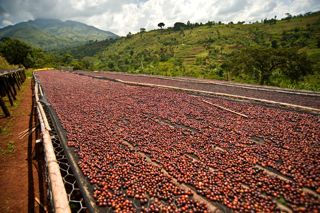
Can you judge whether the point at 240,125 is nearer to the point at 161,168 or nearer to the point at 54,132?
A: the point at 161,168

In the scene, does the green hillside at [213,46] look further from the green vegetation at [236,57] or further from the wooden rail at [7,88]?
the wooden rail at [7,88]

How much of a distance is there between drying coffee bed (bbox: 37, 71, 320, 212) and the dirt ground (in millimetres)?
1139

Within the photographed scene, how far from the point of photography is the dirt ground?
399cm

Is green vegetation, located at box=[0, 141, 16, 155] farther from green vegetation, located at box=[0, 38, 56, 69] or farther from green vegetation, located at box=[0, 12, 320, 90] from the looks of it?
green vegetation, located at box=[0, 38, 56, 69]

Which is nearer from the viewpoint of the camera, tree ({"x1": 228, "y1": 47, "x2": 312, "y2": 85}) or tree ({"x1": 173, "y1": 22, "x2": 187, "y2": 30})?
tree ({"x1": 228, "y1": 47, "x2": 312, "y2": 85})

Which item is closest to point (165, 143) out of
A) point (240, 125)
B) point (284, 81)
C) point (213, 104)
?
point (240, 125)

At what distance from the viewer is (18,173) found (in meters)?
4.96

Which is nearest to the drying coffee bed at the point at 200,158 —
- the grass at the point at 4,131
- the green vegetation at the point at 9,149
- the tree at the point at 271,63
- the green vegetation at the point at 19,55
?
the green vegetation at the point at 9,149

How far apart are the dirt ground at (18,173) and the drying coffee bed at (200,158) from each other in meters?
1.14

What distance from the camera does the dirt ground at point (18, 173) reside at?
13.1ft

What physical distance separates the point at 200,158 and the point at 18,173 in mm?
4553

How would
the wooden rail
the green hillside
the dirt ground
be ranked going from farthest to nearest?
the green hillside, the wooden rail, the dirt ground

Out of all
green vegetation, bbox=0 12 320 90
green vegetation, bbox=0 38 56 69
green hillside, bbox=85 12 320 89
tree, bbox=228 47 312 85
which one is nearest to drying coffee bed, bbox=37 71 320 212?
green vegetation, bbox=0 12 320 90

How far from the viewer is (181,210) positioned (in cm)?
309
